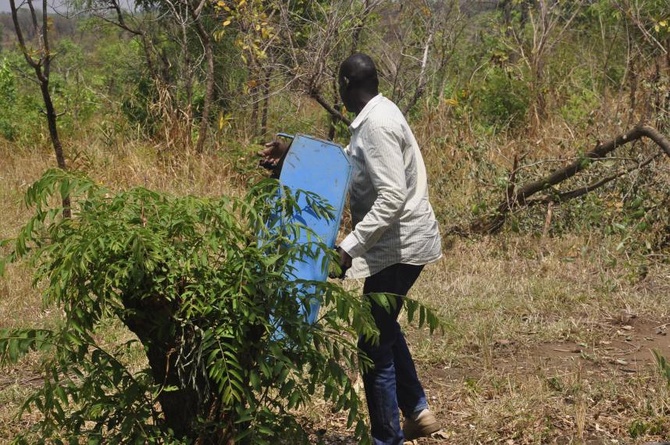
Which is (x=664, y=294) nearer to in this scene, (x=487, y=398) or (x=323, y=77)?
→ (x=487, y=398)

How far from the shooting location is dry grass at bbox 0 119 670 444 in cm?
453

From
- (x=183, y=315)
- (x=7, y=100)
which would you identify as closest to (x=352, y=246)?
(x=183, y=315)

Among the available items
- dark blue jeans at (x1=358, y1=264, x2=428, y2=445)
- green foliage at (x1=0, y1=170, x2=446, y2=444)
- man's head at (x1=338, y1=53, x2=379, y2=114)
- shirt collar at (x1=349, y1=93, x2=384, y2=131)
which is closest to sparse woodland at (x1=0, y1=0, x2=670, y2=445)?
green foliage at (x1=0, y1=170, x2=446, y2=444)

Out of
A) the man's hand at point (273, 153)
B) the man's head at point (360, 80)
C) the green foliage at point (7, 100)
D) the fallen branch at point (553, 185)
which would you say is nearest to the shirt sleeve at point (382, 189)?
the man's head at point (360, 80)

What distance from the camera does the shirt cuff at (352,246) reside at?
147 inches

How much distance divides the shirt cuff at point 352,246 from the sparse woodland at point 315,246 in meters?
0.28

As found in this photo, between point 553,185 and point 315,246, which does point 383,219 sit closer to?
point 315,246

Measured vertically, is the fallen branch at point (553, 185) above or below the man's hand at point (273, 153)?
below

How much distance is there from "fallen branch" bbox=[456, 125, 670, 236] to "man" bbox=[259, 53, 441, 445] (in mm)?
3784

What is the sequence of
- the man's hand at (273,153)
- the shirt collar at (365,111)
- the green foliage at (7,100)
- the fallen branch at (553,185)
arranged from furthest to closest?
the green foliage at (7,100)
the fallen branch at (553,185)
the man's hand at (273,153)
the shirt collar at (365,111)

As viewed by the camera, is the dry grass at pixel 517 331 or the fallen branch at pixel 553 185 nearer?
the dry grass at pixel 517 331

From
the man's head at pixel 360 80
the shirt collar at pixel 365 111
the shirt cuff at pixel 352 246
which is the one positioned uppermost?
the man's head at pixel 360 80

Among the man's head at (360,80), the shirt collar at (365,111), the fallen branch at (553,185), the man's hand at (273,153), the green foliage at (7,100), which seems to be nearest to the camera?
the shirt collar at (365,111)

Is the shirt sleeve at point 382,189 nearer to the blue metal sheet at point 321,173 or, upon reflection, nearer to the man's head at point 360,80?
the blue metal sheet at point 321,173
